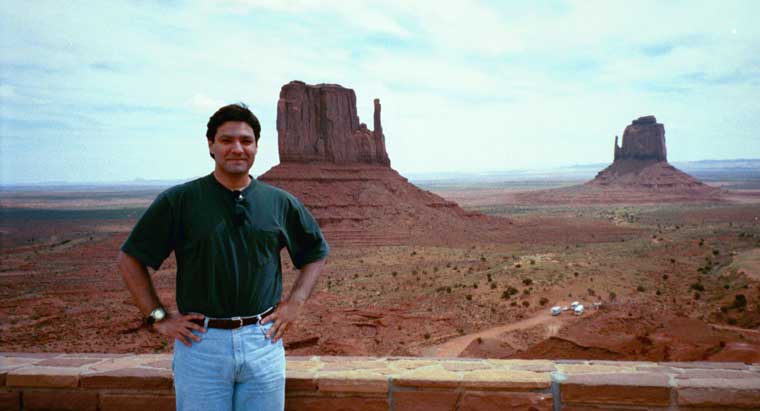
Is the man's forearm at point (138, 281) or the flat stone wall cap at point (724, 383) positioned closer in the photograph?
the man's forearm at point (138, 281)

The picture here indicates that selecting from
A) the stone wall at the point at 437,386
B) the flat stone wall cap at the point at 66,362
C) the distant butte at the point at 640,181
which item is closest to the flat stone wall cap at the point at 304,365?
the stone wall at the point at 437,386

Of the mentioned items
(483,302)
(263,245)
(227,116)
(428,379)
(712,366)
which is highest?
(227,116)

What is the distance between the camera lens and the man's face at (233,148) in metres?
2.90

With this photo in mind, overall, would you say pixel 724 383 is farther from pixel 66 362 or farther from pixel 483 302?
pixel 483 302

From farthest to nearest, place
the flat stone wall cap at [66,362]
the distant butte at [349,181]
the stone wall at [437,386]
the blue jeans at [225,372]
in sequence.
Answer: the distant butte at [349,181]
the flat stone wall cap at [66,362]
the stone wall at [437,386]
the blue jeans at [225,372]

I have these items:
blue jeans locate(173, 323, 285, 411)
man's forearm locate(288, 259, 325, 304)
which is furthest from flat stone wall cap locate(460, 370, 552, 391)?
blue jeans locate(173, 323, 285, 411)

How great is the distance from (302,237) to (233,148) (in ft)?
2.26

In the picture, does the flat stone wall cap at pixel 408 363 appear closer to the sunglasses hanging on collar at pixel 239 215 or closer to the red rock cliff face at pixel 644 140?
the sunglasses hanging on collar at pixel 239 215

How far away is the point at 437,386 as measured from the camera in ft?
11.3

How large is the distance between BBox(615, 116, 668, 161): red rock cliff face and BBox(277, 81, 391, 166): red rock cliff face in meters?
62.8

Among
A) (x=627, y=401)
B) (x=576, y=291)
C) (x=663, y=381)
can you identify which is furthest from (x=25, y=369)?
(x=576, y=291)

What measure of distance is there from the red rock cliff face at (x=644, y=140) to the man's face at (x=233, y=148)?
102 m

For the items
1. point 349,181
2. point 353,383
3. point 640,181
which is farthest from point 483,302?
point 640,181

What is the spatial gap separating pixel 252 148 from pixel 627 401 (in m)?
2.84
